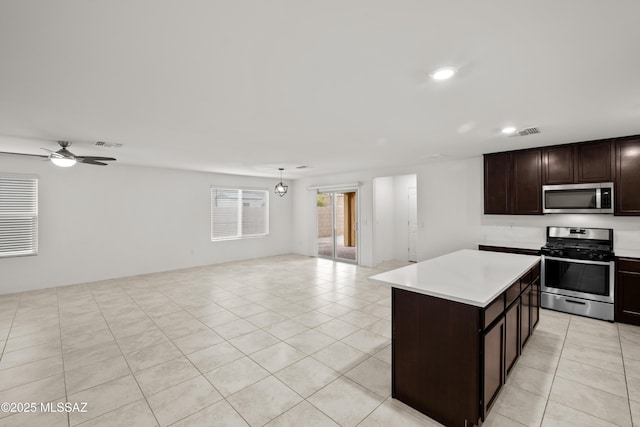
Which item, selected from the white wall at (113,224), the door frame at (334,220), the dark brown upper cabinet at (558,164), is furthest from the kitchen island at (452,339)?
the white wall at (113,224)

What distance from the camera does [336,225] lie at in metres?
8.27

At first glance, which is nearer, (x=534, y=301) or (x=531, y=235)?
(x=534, y=301)

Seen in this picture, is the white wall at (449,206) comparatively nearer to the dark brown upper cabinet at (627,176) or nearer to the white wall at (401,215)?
the white wall at (401,215)

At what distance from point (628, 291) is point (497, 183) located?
2225 mm

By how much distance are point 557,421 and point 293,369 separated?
207 cm

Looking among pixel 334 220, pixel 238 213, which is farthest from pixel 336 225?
pixel 238 213

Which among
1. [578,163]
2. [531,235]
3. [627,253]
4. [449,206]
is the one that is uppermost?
[578,163]

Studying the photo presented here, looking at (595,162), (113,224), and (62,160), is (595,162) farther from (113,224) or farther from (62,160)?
(113,224)

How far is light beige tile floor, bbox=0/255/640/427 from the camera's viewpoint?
2143 mm

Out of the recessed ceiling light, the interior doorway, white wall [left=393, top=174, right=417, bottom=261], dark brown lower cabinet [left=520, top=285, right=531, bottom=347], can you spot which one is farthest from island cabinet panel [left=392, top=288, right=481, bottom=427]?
white wall [left=393, top=174, right=417, bottom=261]

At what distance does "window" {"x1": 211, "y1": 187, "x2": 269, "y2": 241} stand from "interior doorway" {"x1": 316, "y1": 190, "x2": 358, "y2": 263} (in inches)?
68.7

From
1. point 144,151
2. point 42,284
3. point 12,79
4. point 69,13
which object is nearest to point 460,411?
point 69,13

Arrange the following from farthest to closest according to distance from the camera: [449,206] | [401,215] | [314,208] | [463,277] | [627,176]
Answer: [314,208] < [401,215] < [449,206] < [627,176] < [463,277]

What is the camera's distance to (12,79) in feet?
7.03
